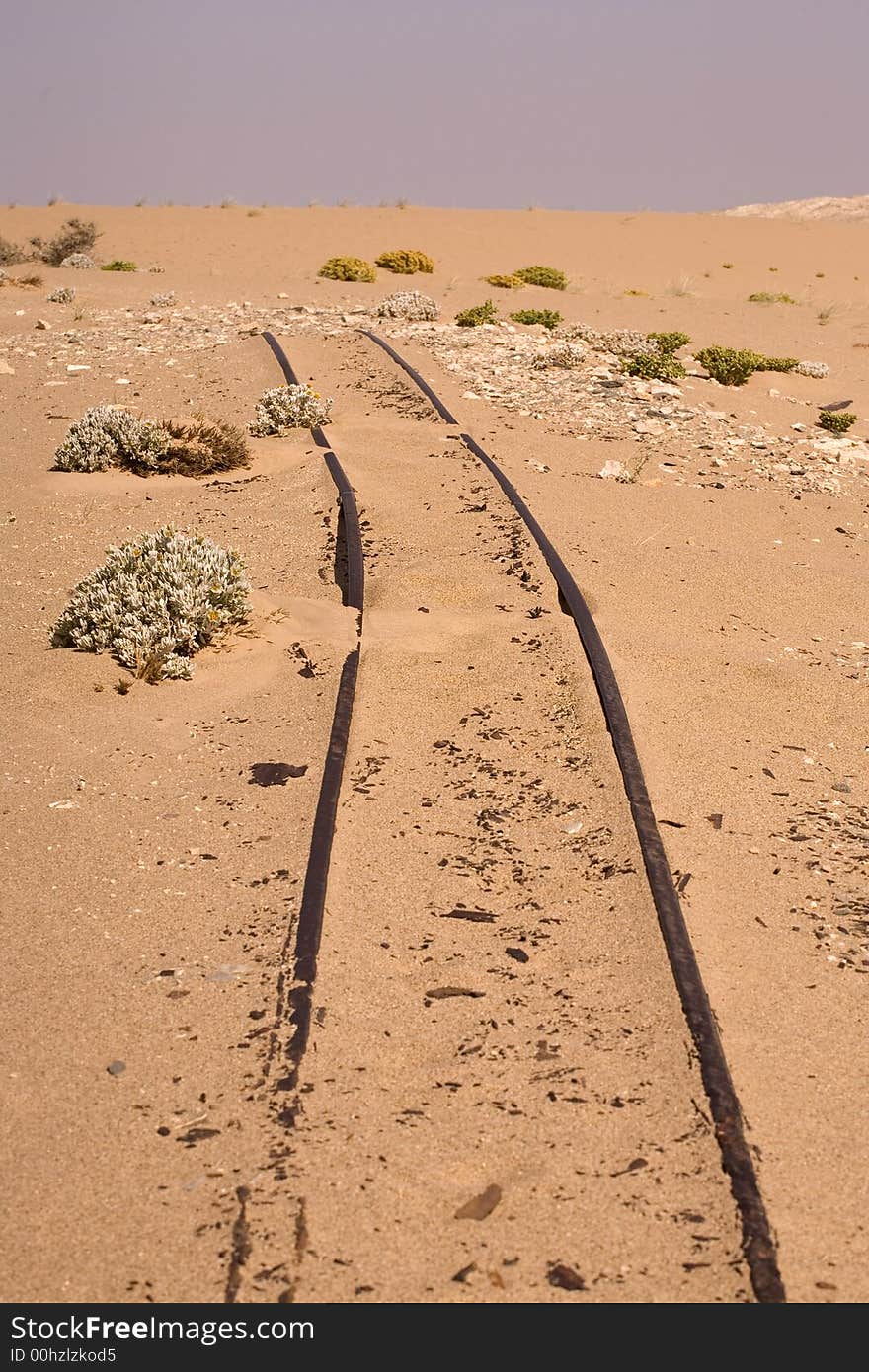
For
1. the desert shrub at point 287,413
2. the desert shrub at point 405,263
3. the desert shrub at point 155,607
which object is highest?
the desert shrub at point 405,263

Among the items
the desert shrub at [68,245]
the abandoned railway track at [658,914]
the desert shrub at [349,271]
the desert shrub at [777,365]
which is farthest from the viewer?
the desert shrub at [68,245]

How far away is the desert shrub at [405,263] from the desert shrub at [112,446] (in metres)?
18.1

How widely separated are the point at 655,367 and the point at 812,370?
Result: 2.75 metres

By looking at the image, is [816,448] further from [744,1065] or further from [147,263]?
[147,263]

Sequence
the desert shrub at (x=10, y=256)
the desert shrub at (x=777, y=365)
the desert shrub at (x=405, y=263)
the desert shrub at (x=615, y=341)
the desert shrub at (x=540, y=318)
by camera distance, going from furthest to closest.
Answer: the desert shrub at (x=10, y=256) → the desert shrub at (x=405, y=263) → the desert shrub at (x=540, y=318) → the desert shrub at (x=615, y=341) → the desert shrub at (x=777, y=365)

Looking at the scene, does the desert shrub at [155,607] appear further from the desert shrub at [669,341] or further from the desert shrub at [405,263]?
the desert shrub at [405,263]

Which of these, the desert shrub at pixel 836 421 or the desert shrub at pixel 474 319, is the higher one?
the desert shrub at pixel 474 319

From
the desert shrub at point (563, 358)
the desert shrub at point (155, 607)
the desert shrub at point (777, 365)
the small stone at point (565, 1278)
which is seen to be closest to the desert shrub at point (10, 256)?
the desert shrub at point (563, 358)

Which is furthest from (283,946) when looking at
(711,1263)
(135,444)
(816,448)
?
(816,448)

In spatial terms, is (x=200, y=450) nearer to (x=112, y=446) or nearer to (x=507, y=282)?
(x=112, y=446)

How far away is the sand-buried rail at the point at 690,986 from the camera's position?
298 centimetres

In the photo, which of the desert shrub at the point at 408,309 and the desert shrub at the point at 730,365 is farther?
the desert shrub at the point at 408,309

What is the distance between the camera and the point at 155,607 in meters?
6.83
